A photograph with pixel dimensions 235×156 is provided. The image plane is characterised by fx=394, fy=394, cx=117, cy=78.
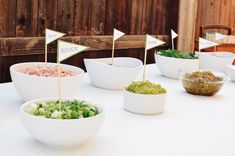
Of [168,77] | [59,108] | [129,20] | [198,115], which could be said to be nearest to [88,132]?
[59,108]

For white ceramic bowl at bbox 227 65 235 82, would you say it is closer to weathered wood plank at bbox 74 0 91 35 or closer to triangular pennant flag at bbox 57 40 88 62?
weathered wood plank at bbox 74 0 91 35

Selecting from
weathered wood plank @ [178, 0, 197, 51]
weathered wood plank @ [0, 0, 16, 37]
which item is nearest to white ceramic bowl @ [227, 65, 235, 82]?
weathered wood plank @ [0, 0, 16, 37]

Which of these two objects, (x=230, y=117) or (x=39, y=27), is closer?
(x=230, y=117)

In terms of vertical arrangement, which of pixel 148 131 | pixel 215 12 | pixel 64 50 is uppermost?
pixel 215 12

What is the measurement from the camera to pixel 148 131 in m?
1.21

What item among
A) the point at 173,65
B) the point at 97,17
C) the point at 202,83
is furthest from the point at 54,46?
the point at 202,83

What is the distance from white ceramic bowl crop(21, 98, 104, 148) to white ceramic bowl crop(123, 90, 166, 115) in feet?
1.29

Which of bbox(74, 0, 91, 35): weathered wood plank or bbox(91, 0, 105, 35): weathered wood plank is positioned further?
bbox(91, 0, 105, 35): weathered wood plank

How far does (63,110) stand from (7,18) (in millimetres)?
1325

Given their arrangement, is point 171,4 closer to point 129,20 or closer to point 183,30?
Answer: point 183,30

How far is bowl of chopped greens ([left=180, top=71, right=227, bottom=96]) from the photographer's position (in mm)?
1726

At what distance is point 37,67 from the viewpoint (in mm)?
1544

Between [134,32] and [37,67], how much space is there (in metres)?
1.68

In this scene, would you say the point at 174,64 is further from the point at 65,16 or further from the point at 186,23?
the point at 186,23
